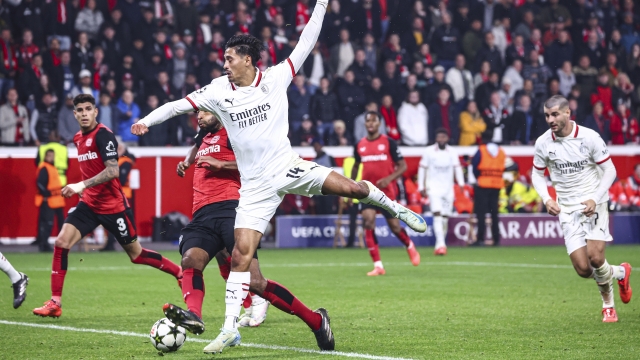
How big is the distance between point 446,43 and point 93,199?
1649cm

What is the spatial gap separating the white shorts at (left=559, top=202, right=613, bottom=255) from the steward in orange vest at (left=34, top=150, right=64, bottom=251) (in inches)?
512

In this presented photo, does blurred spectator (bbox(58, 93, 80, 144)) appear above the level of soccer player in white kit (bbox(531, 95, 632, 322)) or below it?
above

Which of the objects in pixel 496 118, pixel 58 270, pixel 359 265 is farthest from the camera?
pixel 496 118

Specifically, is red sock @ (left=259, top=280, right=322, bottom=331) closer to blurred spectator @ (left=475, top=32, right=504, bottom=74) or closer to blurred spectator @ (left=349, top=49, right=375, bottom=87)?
blurred spectator @ (left=349, top=49, right=375, bottom=87)

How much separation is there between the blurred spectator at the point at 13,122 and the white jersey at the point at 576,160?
46.0 ft

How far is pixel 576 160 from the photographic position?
9.85 m

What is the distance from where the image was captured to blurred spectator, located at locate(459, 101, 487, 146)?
2370cm

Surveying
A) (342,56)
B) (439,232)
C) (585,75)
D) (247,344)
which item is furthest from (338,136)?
(247,344)

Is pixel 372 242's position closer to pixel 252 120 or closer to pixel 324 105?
pixel 252 120

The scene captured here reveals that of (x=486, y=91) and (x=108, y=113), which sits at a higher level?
(x=486, y=91)

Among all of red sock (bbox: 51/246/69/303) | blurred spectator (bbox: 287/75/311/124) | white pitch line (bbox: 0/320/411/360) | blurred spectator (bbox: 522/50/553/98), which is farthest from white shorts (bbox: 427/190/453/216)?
white pitch line (bbox: 0/320/411/360)

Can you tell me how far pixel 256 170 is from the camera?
758 centimetres

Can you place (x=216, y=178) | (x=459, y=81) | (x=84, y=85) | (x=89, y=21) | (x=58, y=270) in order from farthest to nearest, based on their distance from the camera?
(x=459, y=81) < (x=89, y=21) < (x=84, y=85) < (x=58, y=270) < (x=216, y=178)

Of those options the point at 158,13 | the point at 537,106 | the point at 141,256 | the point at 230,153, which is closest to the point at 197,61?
the point at 158,13
